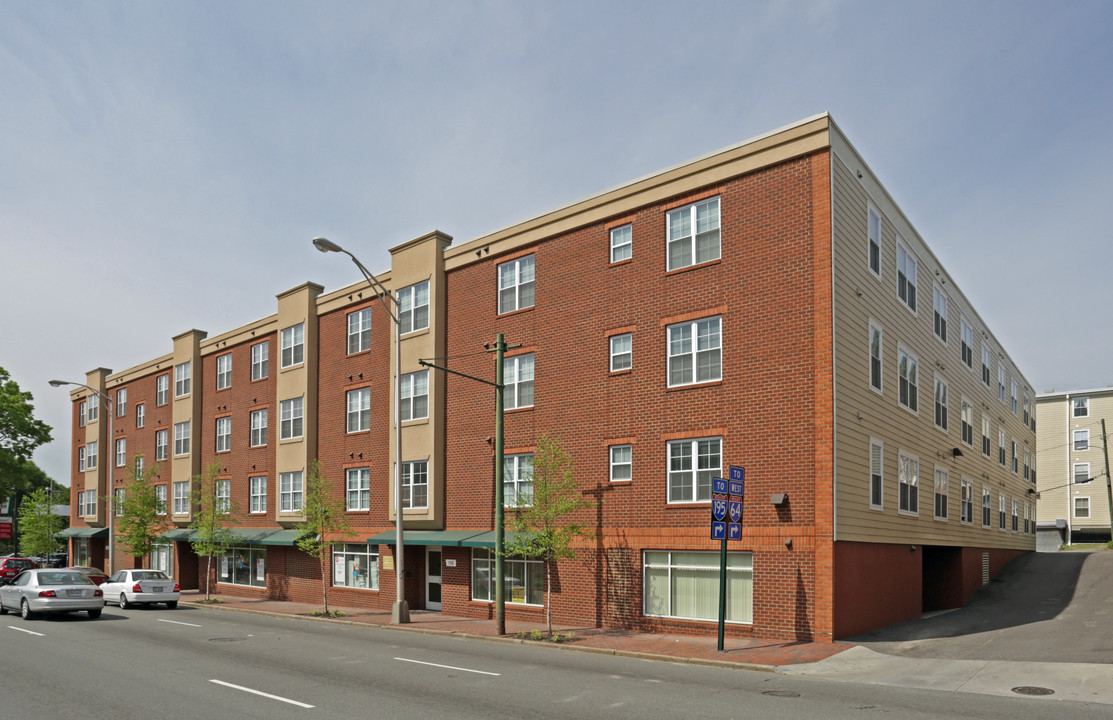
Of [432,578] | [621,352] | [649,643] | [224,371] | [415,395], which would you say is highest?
[224,371]

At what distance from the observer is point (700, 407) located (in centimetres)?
2262

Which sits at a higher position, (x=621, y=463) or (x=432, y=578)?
(x=621, y=463)

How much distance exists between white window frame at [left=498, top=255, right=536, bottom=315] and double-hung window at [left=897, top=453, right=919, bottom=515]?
12.0 meters

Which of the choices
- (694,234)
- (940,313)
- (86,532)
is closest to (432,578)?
(694,234)

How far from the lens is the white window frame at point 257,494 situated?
39016 millimetres

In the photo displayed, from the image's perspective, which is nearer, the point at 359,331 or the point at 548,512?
the point at 548,512

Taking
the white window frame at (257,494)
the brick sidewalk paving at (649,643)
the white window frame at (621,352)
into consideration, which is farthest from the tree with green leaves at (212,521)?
the white window frame at (621,352)

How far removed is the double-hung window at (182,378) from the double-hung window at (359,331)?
48.1ft

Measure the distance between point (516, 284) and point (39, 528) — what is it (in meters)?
48.7

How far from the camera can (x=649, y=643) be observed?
2055cm

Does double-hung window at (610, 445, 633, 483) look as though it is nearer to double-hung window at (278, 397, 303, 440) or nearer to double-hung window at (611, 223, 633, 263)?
double-hung window at (611, 223, 633, 263)

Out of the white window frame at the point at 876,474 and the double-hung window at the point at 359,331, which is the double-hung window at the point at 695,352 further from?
the double-hung window at the point at 359,331

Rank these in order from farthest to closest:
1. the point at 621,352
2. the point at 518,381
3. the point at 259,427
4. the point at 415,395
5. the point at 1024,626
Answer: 1. the point at 259,427
2. the point at 415,395
3. the point at 518,381
4. the point at 621,352
5. the point at 1024,626

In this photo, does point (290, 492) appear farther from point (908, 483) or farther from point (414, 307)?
point (908, 483)
